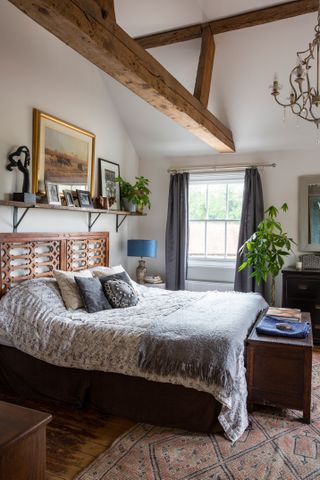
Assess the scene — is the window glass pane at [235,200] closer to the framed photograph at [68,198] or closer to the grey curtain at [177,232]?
the grey curtain at [177,232]

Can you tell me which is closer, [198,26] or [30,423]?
[30,423]

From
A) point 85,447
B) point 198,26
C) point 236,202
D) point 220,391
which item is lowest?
point 85,447

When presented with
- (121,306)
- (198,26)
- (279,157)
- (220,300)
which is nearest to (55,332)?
(121,306)

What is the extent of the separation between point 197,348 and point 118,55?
6.29 feet

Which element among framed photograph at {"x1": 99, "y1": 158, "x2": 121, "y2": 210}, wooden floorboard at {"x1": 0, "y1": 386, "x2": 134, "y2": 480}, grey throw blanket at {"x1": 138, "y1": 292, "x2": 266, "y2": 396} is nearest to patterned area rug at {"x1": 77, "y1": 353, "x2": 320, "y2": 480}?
wooden floorboard at {"x1": 0, "y1": 386, "x2": 134, "y2": 480}

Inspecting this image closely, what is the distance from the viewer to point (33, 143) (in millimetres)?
3469

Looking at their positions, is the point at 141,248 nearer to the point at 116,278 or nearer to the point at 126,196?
the point at 126,196

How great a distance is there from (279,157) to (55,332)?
143 inches

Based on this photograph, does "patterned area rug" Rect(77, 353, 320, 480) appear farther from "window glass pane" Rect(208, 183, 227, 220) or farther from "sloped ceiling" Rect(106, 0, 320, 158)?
"sloped ceiling" Rect(106, 0, 320, 158)

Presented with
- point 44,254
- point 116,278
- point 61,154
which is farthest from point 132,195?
point 44,254

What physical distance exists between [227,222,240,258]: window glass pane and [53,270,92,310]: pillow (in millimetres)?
Result: 2592

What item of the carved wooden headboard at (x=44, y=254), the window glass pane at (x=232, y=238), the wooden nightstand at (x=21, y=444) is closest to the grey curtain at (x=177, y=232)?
the window glass pane at (x=232, y=238)

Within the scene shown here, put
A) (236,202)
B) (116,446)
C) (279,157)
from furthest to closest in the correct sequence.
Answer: (236,202)
(279,157)
(116,446)

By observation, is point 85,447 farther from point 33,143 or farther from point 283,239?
point 283,239
